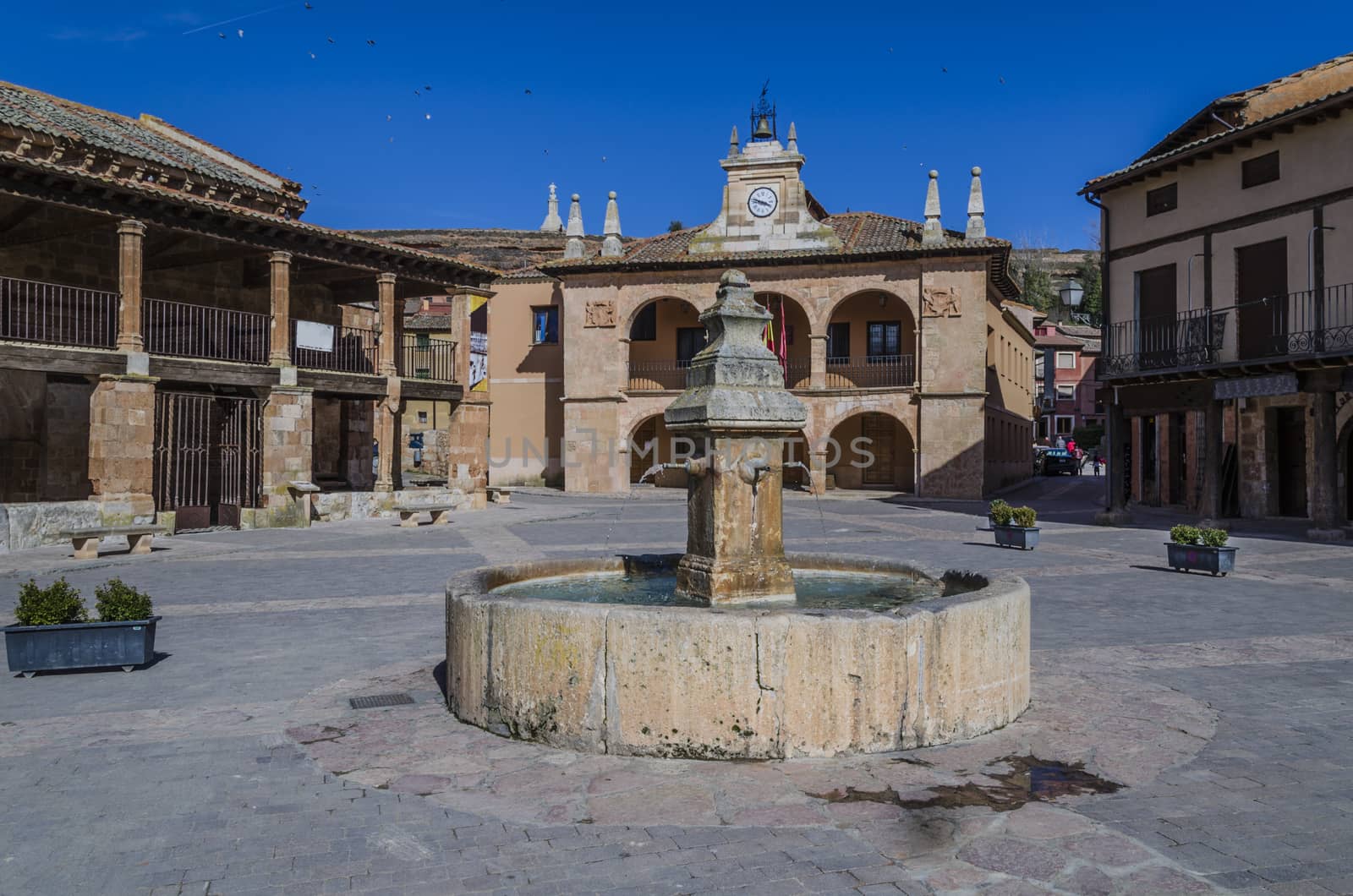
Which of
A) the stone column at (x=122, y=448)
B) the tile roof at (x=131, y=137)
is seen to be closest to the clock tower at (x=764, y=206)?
the tile roof at (x=131, y=137)

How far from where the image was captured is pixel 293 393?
72.0 feet

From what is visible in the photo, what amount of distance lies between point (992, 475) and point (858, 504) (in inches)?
279

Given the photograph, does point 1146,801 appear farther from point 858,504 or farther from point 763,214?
point 763,214

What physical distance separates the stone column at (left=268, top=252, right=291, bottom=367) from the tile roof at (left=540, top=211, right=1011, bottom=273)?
42.3 feet

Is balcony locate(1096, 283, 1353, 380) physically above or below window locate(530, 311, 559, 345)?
below

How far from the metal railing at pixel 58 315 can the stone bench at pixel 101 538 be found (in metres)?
5.12

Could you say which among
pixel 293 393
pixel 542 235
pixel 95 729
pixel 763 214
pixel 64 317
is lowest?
pixel 95 729

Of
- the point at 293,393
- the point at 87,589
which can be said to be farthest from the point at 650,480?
the point at 87,589

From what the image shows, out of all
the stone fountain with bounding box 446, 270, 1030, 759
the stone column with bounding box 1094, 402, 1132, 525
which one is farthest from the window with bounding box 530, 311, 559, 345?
the stone fountain with bounding box 446, 270, 1030, 759

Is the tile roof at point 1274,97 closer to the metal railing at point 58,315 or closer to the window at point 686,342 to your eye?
the window at point 686,342

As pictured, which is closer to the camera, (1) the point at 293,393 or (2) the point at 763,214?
(1) the point at 293,393

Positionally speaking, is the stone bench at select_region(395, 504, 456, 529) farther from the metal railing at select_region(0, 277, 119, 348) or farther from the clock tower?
the clock tower

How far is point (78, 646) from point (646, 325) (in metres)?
29.8

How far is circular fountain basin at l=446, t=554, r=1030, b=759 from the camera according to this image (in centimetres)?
517
